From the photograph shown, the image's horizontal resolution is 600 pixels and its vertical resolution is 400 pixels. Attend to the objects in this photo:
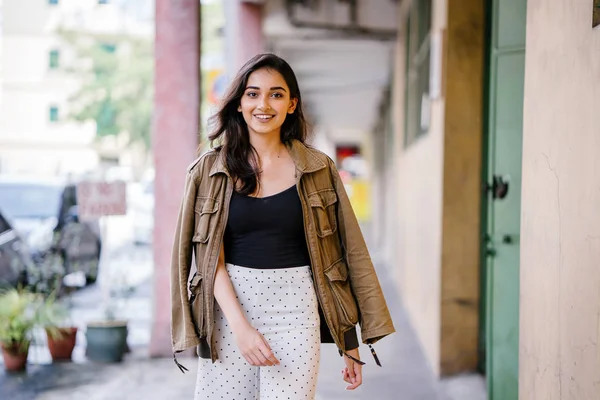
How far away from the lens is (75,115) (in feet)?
86.1

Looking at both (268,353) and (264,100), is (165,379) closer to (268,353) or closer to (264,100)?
(268,353)

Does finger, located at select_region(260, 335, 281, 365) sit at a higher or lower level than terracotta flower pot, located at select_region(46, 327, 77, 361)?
higher

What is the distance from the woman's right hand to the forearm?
0.02 m

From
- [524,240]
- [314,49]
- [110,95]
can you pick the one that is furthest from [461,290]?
[110,95]

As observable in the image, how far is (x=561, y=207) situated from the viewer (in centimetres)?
267

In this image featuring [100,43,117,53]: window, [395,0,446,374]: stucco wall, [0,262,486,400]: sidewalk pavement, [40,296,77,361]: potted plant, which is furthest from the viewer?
[100,43,117,53]: window

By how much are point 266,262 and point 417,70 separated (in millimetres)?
5743

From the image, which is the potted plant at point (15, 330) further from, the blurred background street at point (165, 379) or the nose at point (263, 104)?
the nose at point (263, 104)

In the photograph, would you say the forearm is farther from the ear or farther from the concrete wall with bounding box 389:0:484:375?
the concrete wall with bounding box 389:0:484:375

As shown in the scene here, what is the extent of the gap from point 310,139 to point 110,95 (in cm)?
2360

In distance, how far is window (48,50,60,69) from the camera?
31734mm

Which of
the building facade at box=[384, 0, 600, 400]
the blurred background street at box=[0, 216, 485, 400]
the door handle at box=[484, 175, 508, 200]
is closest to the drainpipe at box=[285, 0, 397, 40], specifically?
the building facade at box=[384, 0, 600, 400]

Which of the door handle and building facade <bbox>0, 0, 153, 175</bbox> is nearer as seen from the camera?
the door handle

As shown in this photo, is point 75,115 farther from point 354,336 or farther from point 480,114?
point 354,336
